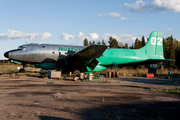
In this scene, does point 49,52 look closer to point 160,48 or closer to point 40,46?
point 40,46

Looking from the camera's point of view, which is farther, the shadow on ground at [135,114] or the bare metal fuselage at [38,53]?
the bare metal fuselage at [38,53]

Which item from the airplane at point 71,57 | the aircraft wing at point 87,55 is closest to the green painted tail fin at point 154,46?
the airplane at point 71,57

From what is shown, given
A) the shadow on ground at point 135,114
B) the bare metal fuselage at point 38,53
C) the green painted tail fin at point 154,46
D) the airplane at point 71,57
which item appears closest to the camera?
the shadow on ground at point 135,114

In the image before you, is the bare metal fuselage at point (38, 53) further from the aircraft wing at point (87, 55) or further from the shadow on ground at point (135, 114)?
the shadow on ground at point (135, 114)

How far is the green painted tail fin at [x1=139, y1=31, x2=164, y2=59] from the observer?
112ft

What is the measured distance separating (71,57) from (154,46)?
55.0 ft

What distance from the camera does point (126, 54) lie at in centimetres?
3153

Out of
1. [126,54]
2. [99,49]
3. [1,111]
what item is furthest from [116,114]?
[126,54]

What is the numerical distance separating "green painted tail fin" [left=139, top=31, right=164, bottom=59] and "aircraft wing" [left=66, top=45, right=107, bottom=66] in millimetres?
11584

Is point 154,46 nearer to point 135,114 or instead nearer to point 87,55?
point 87,55

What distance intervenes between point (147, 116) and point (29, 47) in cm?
2424

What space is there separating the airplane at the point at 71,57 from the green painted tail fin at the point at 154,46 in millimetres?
2184

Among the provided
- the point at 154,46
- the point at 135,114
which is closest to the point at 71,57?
the point at 154,46

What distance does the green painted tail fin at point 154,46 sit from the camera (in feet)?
112
